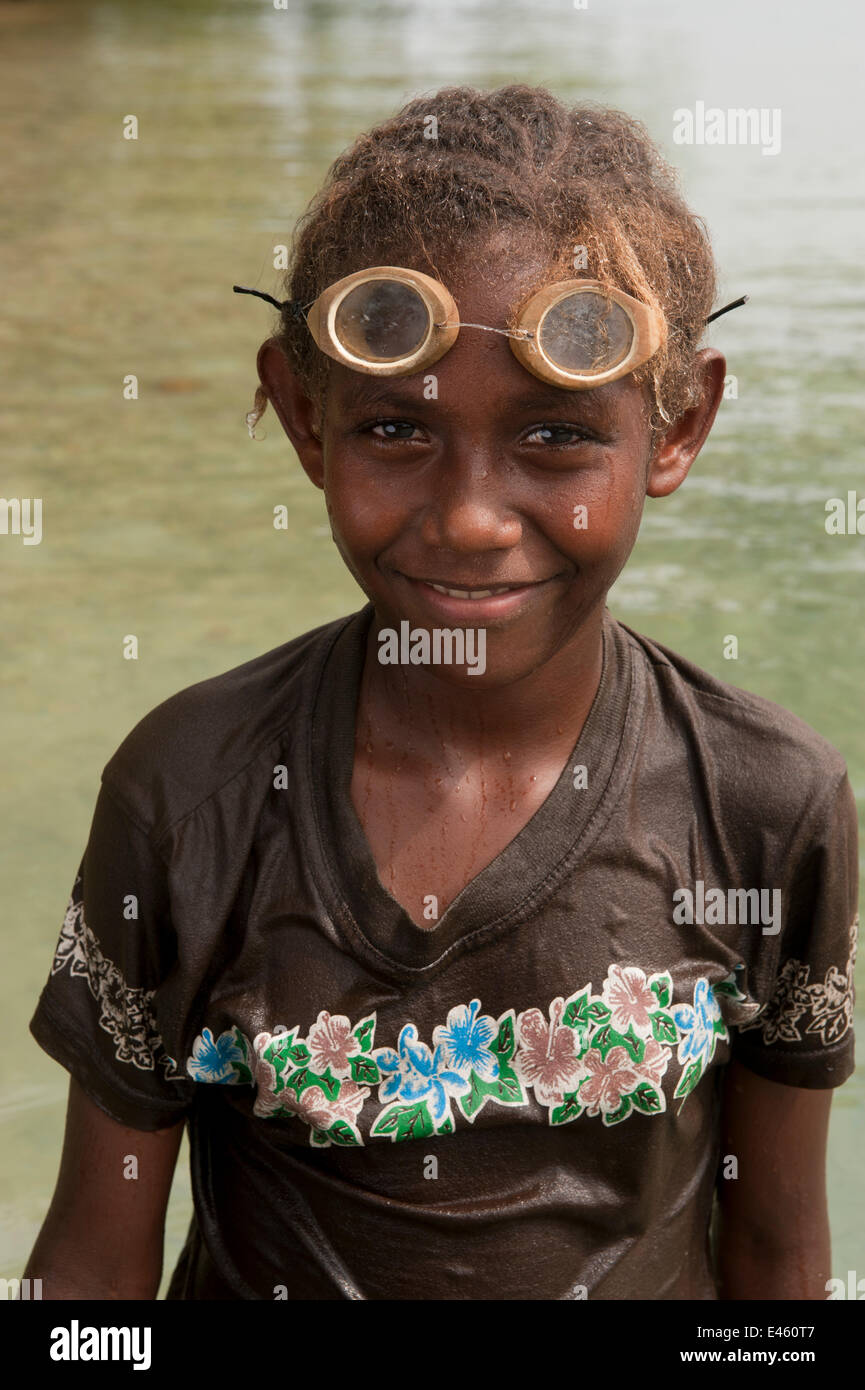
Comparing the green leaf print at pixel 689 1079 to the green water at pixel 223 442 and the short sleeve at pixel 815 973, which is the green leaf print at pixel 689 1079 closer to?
the short sleeve at pixel 815 973

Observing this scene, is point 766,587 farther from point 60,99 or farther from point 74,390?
point 60,99

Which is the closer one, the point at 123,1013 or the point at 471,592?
the point at 471,592

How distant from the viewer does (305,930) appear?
65.1 inches

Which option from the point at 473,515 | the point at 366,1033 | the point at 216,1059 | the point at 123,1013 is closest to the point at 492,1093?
the point at 366,1033

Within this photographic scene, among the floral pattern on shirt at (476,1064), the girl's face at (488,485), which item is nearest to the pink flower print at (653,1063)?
the floral pattern on shirt at (476,1064)

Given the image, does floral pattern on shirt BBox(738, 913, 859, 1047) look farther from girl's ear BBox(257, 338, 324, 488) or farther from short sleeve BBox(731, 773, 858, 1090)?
girl's ear BBox(257, 338, 324, 488)

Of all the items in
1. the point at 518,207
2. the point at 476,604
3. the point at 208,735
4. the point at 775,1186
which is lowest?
the point at 775,1186

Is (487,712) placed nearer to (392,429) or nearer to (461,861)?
(461,861)

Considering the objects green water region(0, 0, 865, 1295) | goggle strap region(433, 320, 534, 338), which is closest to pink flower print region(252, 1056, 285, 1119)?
goggle strap region(433, 320, 534, 338)

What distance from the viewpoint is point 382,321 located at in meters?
1.48

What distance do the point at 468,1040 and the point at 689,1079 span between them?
225 mm

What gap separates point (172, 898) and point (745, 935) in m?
0.56

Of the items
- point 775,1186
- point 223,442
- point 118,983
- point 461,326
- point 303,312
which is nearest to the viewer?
point 461,326

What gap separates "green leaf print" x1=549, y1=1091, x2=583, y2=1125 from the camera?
166cm
